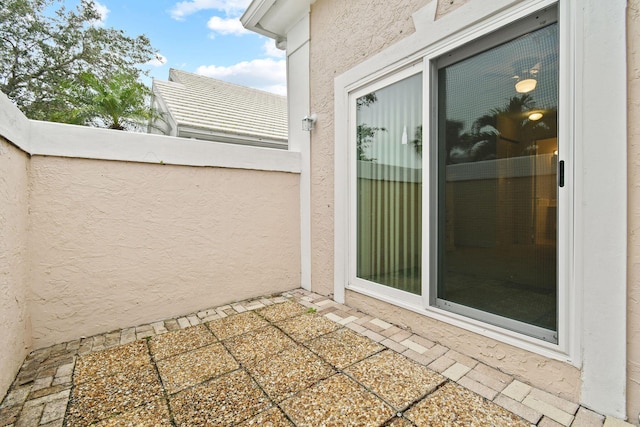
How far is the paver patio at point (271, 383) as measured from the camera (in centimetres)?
203

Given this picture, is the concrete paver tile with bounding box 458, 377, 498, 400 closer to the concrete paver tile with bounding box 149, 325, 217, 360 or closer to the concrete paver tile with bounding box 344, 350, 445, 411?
the concrete paver tile with bounding box 344, 350, 445, 411

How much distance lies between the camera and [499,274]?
8.89ft

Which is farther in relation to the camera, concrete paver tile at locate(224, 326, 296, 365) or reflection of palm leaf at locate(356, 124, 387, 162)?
reflection of palm leaf at locate(356, 124, 387, 162)

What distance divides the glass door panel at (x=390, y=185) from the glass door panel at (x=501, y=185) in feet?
1.08

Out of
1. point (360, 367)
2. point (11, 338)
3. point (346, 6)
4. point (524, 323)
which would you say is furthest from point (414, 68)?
point (11, 338)

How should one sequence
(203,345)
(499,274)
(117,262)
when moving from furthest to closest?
1. (117,262)
2. (203,345)
3. (499,274)

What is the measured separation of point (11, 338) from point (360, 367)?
3.26 m

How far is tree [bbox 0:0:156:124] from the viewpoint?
1023cm

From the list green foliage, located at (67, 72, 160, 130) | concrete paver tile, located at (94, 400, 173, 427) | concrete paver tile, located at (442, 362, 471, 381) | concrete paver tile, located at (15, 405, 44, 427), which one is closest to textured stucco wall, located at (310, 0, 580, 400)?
concrete paver tile, located at (442, 362, 471, 381)

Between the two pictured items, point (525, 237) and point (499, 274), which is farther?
point (499, 274)

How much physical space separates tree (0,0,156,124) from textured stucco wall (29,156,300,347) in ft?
27.4

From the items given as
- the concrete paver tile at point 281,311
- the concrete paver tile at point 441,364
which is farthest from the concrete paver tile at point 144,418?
the concrete paver tile at point 441,364

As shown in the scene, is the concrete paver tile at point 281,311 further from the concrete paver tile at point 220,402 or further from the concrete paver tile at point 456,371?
the concrete paver tile at point 456,371

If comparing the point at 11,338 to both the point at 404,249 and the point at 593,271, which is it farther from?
the point at 593,271
